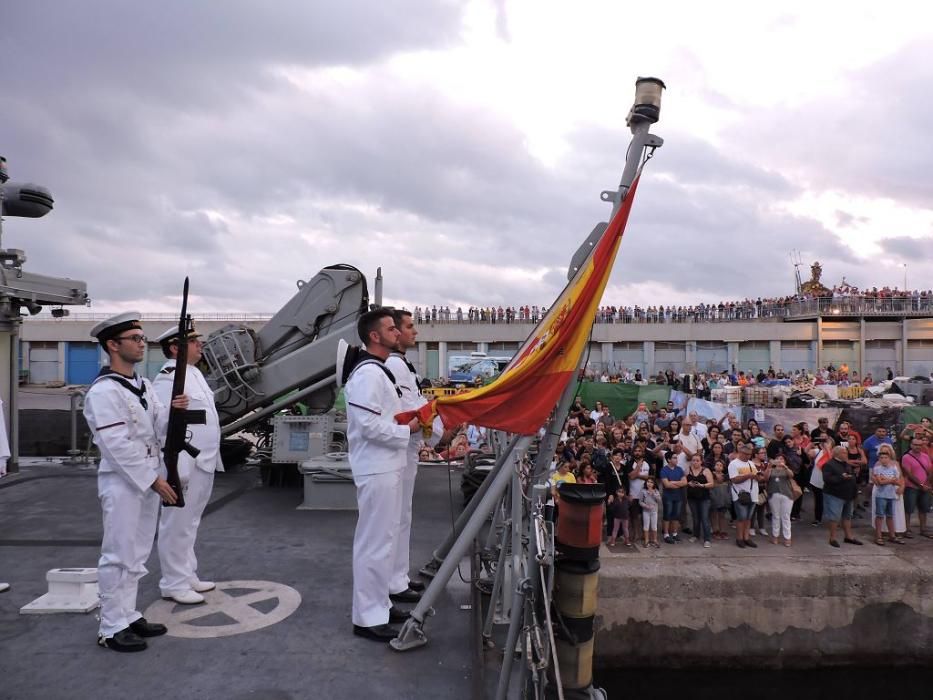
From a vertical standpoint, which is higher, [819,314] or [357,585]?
[819,314]

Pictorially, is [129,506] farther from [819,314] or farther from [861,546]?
[819,314]

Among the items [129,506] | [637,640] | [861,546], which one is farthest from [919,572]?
[129,506]

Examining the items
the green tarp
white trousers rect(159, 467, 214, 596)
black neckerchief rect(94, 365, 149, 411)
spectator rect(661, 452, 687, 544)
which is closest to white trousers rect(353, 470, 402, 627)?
white trousers rect(159, 467, 214, 596)

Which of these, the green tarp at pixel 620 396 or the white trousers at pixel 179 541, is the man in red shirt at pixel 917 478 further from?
the white trousers at pixel 179 541

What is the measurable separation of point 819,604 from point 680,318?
3441 centimetres

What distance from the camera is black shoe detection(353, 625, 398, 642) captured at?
4145 millimetres

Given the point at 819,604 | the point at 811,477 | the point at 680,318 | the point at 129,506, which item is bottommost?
the point at 819,604

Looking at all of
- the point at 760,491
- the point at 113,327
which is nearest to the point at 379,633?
the point at 113,327

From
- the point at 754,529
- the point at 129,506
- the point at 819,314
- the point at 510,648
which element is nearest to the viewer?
the point at 510,648

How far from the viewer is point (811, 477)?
10500 millimetres

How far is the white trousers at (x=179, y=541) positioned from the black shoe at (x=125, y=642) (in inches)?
29.9

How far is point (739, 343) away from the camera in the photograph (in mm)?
40375

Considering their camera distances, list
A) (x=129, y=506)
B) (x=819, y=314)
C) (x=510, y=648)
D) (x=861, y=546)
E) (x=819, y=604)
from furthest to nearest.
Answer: (x=819, y=314) → (x=861, y=546) → (x=819, y=604) → (x=129, y=506) → (x=510, y=648)

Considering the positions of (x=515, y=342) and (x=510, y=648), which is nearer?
(x=510, y=648)
